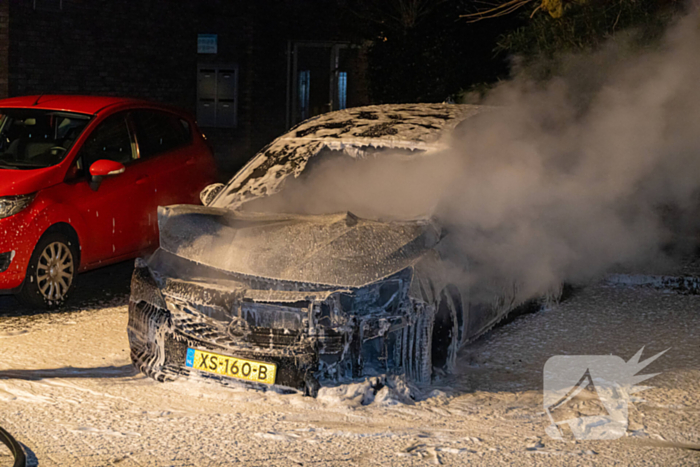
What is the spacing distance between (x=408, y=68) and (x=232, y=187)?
9.04m

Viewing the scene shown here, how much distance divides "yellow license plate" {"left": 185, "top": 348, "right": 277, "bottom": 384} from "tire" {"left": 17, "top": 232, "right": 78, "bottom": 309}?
Answer: 252cm

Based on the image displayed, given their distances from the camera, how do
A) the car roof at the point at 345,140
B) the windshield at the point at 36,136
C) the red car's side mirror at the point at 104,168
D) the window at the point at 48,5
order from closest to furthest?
the car roof at the point at 345,140 → the red car's side mirror at the point at 104,168 → the windshield at the point at 36,136 → the window at the point at 48,5

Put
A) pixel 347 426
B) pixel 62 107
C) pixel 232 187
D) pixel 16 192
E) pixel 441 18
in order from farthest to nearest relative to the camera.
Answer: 1. pixel 441 18
2. pixel 62 107
3. pixel 16 192
4. pixel 232 187
5. pixel 347 426

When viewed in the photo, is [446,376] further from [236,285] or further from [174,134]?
[174,134]

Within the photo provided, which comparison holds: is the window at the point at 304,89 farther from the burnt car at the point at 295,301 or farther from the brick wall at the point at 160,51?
the burnt car at the point at 295,301

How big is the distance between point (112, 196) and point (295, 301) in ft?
11.4

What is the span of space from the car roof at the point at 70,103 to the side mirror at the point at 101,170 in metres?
0.61

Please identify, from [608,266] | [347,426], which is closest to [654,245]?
[608,266]

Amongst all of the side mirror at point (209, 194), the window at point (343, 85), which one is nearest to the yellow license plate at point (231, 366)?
the side mirror at point (209, 194)

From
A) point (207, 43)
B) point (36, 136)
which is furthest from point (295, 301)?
point (207, 43)

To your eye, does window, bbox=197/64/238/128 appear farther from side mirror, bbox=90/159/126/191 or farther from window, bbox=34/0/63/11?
side mirror, bbox=90/159/126/191

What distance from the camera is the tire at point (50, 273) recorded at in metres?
6.86

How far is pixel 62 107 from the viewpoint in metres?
7.76

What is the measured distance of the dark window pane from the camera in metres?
7.43
